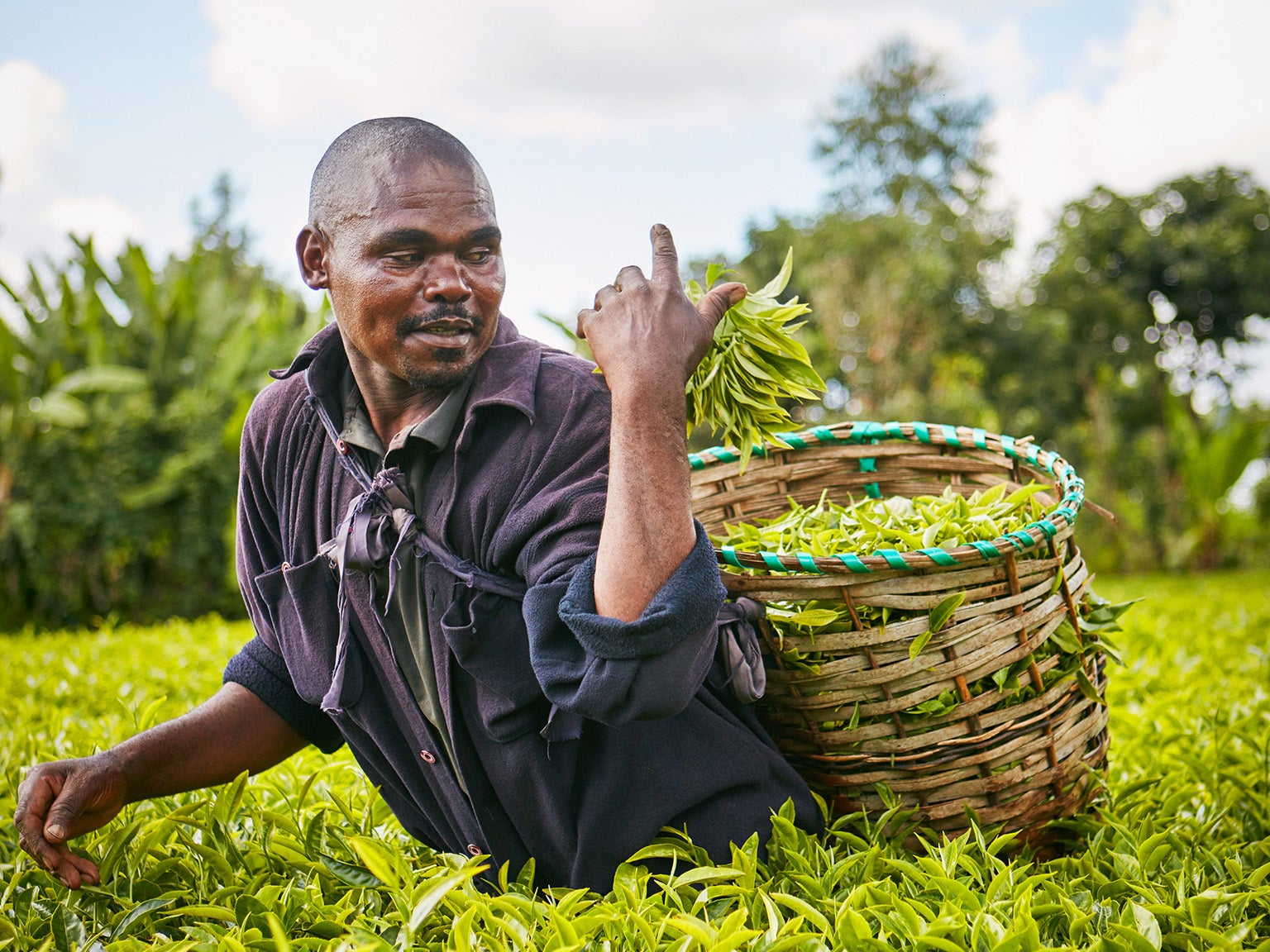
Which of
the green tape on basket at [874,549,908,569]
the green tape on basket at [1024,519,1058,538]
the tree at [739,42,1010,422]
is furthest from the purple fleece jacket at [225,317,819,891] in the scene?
the tree at [739,42,1010,422]

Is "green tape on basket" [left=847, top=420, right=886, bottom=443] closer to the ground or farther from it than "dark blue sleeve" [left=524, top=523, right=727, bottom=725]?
farther from it

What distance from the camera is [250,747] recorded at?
1998 mm

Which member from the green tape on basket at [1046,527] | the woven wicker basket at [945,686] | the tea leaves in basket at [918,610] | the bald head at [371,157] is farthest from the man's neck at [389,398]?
the green tape on basket at [1046,527]

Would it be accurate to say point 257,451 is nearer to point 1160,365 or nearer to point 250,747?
point 250,747

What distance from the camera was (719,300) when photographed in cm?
157

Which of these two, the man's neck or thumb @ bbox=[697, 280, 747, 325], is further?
the man's neck

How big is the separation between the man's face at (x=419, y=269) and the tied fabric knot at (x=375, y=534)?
0.62 feet

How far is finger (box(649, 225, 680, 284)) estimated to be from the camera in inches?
58.9

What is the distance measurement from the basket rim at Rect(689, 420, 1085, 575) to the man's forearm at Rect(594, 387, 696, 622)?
0.28m

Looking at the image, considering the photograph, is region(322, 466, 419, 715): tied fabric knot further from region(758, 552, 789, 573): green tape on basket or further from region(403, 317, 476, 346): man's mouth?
region(758, 552, 789, 573): green tape on basket

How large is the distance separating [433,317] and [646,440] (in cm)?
44

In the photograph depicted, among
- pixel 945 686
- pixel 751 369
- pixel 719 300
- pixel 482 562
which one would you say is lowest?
pixel 945 686

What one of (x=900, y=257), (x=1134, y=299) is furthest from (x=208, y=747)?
(x=1134, y=299)

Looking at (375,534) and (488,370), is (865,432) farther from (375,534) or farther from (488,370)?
(375,534)
